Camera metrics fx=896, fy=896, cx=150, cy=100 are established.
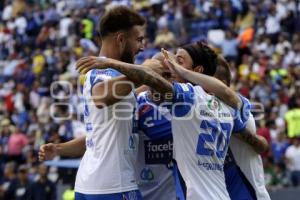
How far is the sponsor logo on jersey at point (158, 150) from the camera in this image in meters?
7.23

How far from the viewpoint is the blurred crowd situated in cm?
1723

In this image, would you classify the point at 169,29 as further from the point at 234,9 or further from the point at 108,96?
the point at 108,96

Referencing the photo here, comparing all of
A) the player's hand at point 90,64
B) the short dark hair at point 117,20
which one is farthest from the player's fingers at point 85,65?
the short dark hair at point 117,20

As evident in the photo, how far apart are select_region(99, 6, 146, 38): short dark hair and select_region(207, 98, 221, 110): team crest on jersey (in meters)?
0.85

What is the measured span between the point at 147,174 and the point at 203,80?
3.88ft

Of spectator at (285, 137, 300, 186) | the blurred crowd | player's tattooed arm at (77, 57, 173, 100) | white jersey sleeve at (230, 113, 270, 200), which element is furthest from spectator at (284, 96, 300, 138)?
player's tattooed arm at (77, 57, 173, 100)

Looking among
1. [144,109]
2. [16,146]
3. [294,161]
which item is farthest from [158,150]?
[16,146]

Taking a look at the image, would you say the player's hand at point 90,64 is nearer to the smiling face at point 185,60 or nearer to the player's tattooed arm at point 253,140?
the smiling face at point 185,60

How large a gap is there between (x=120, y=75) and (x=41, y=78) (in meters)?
17.7

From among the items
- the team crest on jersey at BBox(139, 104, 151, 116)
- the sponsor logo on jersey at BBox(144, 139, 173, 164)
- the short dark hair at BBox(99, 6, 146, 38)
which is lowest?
the sponsor logo on jersey at BBox(144, 139, 173, 164)

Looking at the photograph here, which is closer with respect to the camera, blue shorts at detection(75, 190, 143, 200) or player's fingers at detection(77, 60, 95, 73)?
player's fingers at detection(77, 60, 95, 73)

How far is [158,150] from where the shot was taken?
724 centimetres

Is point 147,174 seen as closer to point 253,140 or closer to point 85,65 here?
point 253,140

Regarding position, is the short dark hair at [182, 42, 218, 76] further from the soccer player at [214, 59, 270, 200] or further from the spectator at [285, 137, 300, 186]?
the spectator at [285, 137, 300, 186]
